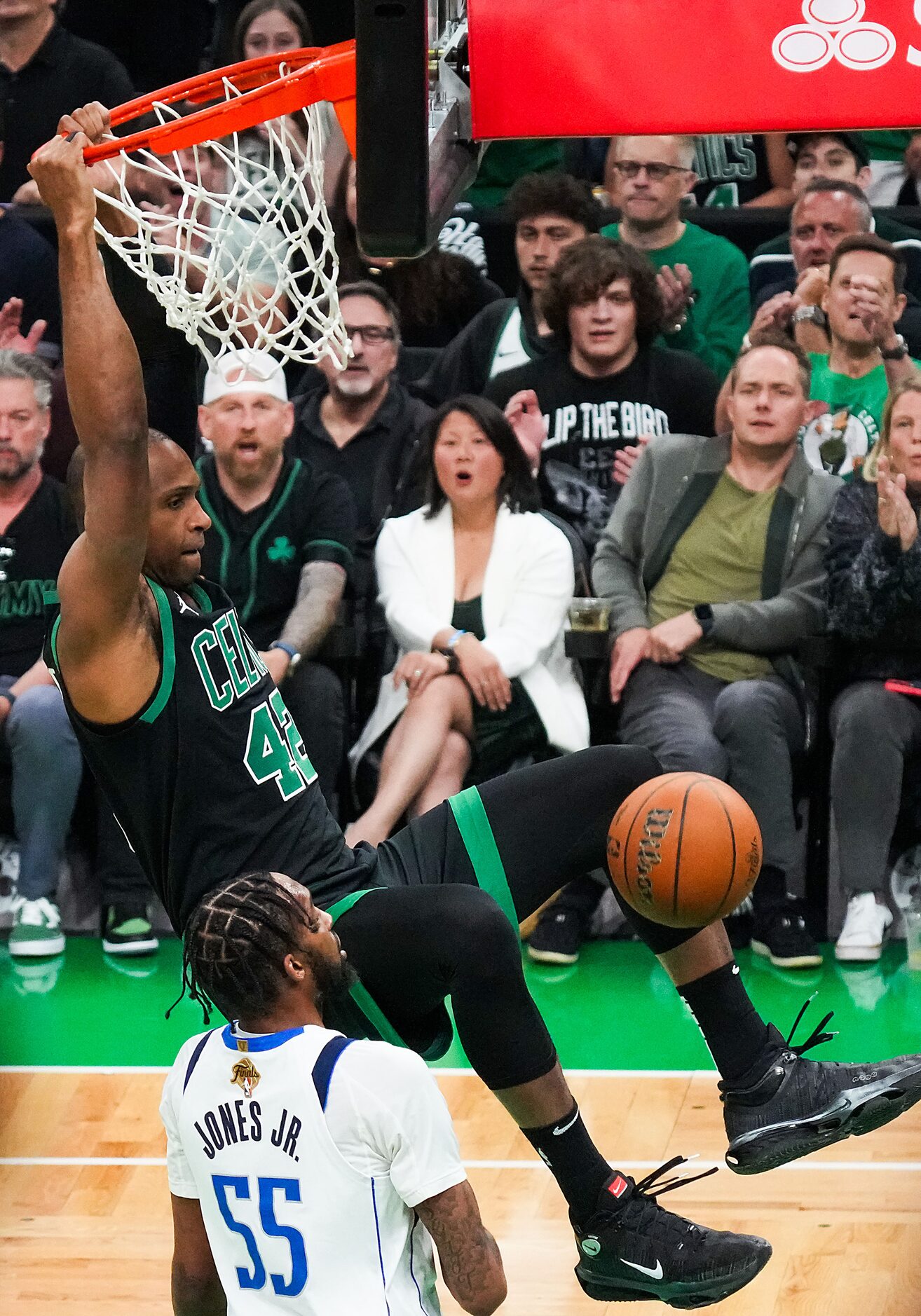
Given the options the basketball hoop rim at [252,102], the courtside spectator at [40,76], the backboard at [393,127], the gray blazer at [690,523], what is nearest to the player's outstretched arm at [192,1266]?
the backboard at [393,127]

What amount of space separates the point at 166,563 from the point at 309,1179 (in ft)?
3.94

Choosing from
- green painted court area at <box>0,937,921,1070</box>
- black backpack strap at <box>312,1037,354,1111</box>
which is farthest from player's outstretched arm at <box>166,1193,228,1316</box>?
green painted court area at <box>0,937,921,1070</box>

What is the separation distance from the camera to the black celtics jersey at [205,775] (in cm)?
329

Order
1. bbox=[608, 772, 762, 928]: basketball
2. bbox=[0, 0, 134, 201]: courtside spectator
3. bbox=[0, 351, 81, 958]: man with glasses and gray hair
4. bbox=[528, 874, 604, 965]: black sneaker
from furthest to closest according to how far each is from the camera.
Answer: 1. bbox=[0, 0, 134, 201]: courtside spectator
2. bbox=[0, 351, 81, 958]: man with glasses and gray hair
3. bbox=[528, 874, 604, 965]: black sneaker
4. bbox=[608, 772, 762, 928]: basketball

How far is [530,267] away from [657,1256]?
430cm

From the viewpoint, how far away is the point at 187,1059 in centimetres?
284

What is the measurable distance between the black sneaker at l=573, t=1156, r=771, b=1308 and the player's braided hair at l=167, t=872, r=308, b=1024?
911 millimetres

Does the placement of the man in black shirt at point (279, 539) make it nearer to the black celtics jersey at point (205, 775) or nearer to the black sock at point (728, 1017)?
the black celtics jersey at point (205, 775)

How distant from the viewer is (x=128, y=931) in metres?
6.49

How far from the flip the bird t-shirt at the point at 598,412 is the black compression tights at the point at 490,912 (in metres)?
3.22

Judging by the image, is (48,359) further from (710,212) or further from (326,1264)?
(326,1264)

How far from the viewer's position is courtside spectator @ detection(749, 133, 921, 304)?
666cm

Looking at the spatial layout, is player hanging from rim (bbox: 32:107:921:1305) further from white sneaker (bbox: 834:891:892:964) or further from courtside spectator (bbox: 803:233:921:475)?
courtside spectator (bbox: 803:233:921:475)

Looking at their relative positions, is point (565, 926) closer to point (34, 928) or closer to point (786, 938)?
point (786, 938)
